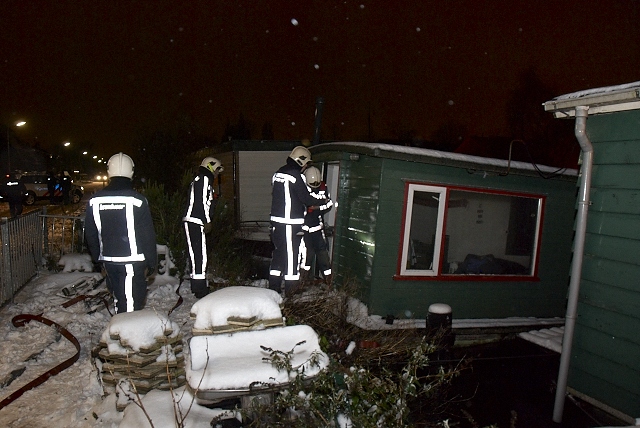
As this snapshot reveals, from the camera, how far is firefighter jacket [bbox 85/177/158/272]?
446 cm

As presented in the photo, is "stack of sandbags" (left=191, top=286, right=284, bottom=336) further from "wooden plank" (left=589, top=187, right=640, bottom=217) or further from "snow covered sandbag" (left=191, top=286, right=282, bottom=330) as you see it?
"wooden plank" (left=589, top=187, right=640, bottom=217)

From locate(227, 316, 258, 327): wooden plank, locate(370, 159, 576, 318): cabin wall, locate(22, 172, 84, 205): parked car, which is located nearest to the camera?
locate(227, 316, 258, 327): wooden plank

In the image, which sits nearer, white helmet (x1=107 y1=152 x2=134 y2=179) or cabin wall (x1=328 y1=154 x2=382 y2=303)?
white helmet (x1=107 y1=152 x2=134 y2=179)

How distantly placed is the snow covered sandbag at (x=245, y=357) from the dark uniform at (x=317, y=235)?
3.48 metres

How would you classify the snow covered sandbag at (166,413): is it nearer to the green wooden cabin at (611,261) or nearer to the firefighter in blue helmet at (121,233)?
the firefighter in blue helmet at (121,233)

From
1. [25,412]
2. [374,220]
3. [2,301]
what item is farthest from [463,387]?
[2,301]

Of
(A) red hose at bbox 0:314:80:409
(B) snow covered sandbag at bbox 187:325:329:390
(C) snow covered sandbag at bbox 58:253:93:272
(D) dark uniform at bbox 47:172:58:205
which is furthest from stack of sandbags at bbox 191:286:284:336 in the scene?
(D) dark uniform at bbox 47:172:58:205

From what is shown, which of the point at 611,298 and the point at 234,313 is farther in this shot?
the point at 611,298

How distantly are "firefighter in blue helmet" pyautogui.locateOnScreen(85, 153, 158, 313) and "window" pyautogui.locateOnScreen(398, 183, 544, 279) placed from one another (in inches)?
135

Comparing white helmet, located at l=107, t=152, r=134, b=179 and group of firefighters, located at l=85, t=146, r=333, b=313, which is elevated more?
white helmet, located at l=107, t=152, r=134, b=179

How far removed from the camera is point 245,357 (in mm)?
2969

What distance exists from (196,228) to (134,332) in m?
2.98

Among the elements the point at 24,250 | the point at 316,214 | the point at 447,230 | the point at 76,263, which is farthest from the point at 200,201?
the point at 447,230

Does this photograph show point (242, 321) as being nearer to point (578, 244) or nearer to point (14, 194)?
point (578, 244)
